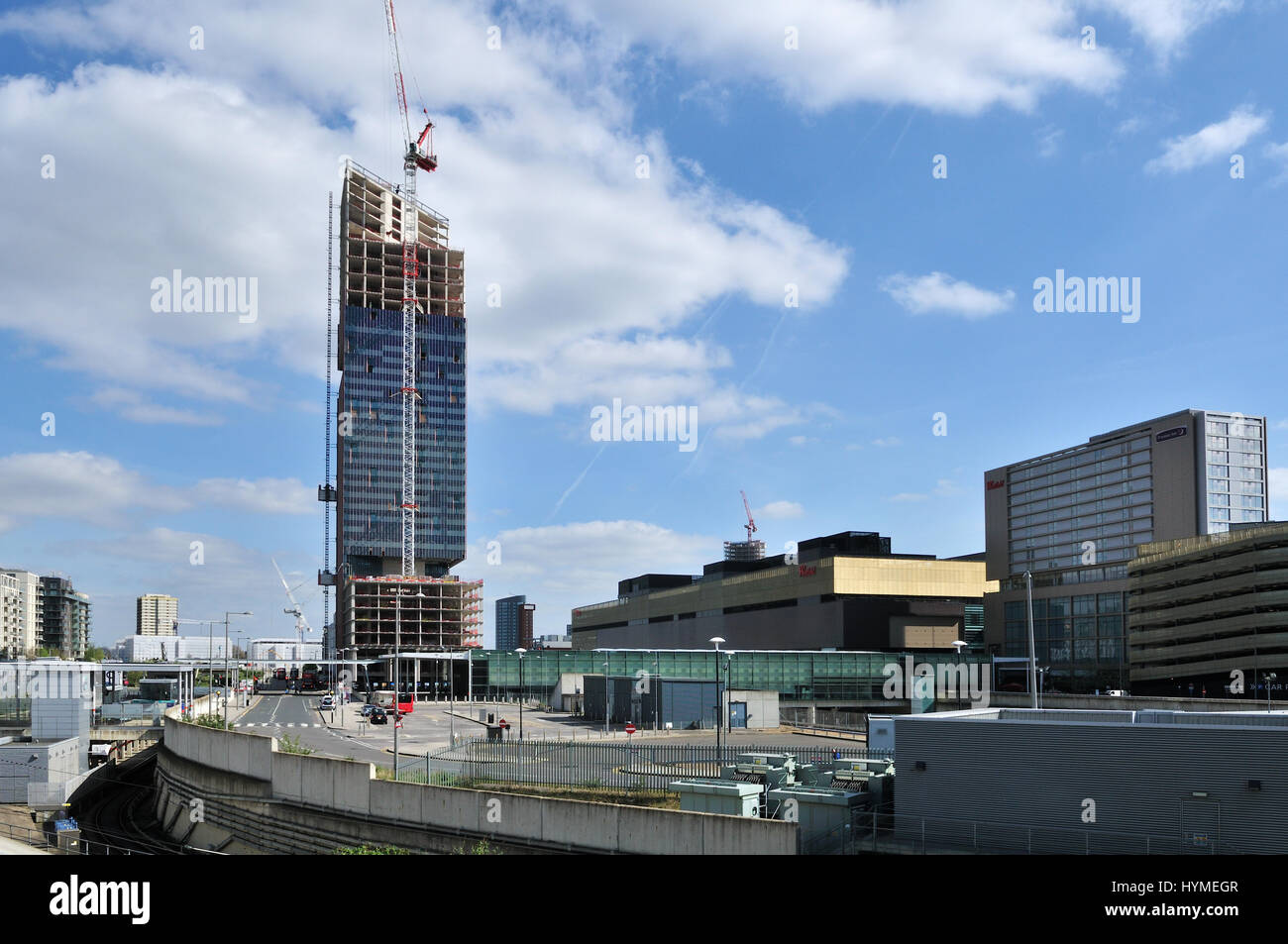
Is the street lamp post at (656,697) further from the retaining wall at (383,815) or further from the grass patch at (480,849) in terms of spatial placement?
the grass patch at (480,849)

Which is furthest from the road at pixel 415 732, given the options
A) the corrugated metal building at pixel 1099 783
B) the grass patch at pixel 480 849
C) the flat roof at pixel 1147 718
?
the corrugated metal building at pixel 1099 783

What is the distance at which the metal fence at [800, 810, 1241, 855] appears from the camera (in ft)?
78.7

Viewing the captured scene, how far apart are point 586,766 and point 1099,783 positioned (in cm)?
1771

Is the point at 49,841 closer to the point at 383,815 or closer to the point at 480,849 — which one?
the point at 383,815

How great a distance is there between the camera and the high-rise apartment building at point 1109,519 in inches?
5217

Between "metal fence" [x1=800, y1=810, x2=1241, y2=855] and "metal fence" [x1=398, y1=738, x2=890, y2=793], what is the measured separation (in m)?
7.36

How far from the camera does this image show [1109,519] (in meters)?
154

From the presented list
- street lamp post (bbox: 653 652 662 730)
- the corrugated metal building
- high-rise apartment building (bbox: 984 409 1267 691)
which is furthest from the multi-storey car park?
the corrugated metal building

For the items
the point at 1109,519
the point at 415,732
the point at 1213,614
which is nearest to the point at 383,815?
the point at 415,732

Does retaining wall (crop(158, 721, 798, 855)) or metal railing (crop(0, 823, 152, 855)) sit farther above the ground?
retaining wall (crop(158, 721, 798, 855))

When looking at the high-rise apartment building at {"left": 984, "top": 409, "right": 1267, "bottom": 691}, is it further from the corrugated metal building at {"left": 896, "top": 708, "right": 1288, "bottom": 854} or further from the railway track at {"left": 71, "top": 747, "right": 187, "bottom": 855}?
the corrugated metal building at {"left": 896, "top": 708, "right": 1288, "bottom": 854}

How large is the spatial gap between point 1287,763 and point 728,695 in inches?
1971
